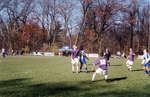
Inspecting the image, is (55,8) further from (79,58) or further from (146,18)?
(79,58)

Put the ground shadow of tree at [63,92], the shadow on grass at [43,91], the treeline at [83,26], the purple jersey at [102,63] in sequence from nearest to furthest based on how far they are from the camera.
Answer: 1. the ground shadow of tree at [63,92]
2. the shadow on grass at [43,91]
3. the purple jersey at [102,63]
4. the treeline at [83,26]

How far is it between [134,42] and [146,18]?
821 cm

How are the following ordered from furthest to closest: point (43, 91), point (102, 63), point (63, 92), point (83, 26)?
point (83, 26) → point (102, 63) → point (43, 91) → point (63, 92)

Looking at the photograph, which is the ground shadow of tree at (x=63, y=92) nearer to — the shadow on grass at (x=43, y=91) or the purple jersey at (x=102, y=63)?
the shadow on grass at (x=43, y=91)

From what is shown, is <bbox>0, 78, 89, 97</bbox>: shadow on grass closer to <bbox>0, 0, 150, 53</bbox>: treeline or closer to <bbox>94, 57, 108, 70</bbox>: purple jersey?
<bbox>94, 57, 108, 70</bbox>: purple jersey

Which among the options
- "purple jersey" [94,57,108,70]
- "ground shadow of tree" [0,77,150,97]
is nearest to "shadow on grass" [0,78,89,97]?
"ground shadow of tree" [0,77,150,97]

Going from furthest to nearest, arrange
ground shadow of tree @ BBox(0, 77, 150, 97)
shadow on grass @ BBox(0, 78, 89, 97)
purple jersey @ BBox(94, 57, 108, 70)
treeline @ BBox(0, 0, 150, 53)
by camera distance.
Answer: treeline @ BBox(0, 0, 150, 53) < purple jersey @ BBox(94, 57, 108, 70) < shadow on grass @ BBox(0, 78, 89, 97) < ground shadow of tree @ BBox(0, 77, 150, 97)

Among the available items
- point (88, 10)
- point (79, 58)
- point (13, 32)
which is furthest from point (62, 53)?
point (79, 58)

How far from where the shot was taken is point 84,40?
67.4m

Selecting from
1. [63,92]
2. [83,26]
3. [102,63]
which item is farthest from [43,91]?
[83,26]

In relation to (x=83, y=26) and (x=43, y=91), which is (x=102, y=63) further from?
(x=83, y=26)

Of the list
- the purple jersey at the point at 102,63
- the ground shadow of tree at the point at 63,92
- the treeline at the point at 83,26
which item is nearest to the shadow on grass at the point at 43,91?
the ground shadow of tree at the point at 63,92

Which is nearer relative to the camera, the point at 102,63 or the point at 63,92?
the point at 63,92

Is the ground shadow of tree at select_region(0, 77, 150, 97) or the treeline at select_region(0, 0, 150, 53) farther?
the treeline at select_region(0, 0, 150, 53)
